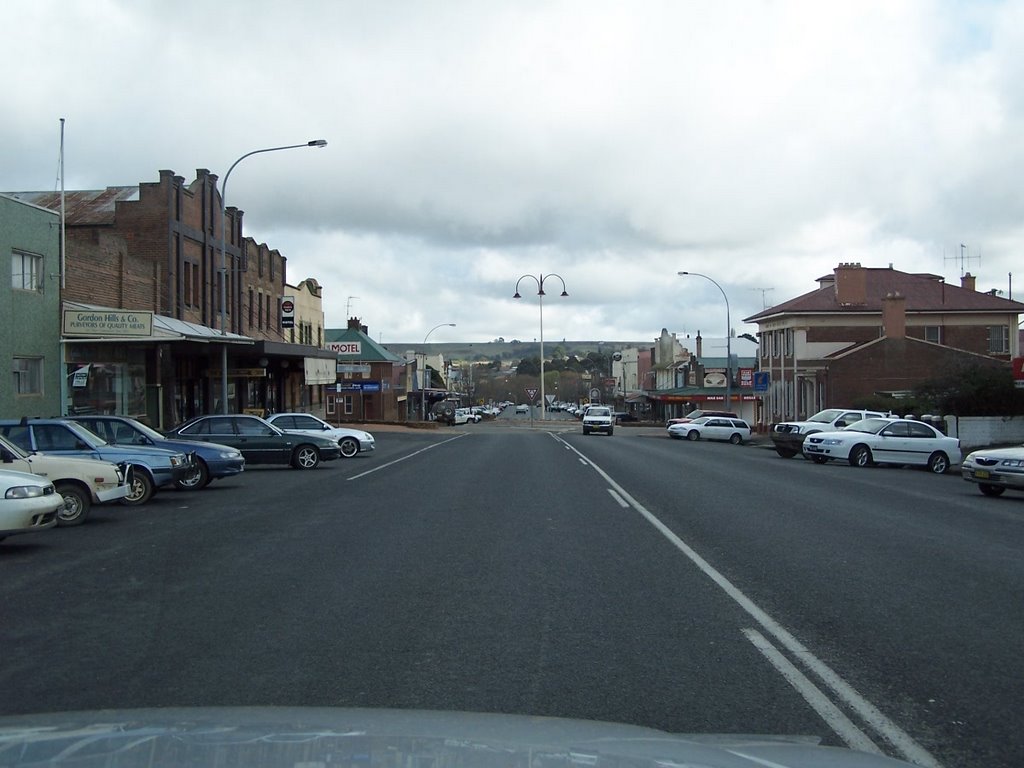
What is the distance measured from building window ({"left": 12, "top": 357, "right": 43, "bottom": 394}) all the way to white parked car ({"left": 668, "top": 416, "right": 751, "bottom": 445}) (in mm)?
33508

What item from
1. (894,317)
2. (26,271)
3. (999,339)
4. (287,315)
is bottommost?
(26,271)

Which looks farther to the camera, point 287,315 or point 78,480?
point 287,315

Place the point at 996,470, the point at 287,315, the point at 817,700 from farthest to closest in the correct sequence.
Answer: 1. the point at 287,315
2. the point at 996,470
3. the point at 817,700

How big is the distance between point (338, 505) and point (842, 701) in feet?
40.9

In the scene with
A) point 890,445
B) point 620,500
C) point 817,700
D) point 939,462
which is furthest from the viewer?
point 890,445

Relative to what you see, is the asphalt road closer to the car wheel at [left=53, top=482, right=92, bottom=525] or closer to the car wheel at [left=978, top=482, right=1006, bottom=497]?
the car wheel at [left=53, top=482, right=92, bottom=525]

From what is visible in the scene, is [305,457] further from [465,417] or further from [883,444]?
[465,417]

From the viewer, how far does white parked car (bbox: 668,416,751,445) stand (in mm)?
51781

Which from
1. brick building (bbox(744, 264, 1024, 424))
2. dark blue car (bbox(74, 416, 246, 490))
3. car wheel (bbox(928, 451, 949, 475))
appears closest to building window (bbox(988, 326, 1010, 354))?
brick building (bbox(744, 264, 1024, 424))

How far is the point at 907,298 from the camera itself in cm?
6097

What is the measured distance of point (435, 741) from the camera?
365cm

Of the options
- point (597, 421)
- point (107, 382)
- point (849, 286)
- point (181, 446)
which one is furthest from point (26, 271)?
point (849, 286)

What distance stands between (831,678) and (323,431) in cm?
2637

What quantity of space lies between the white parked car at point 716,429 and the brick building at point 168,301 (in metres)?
18.1
